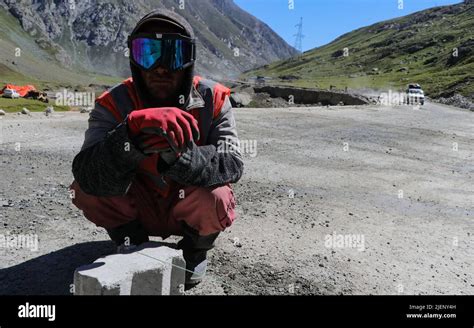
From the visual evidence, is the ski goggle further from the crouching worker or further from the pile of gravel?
the pile of gravel

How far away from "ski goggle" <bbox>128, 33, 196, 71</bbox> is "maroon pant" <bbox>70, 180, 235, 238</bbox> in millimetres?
984

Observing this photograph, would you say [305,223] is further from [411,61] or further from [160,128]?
[411,61]

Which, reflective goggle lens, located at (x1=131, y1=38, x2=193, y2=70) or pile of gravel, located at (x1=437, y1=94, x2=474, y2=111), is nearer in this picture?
reflective goggle lens, located at (x1=131, y1=38, x2=193, y2=70)

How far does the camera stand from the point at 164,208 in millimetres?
4215

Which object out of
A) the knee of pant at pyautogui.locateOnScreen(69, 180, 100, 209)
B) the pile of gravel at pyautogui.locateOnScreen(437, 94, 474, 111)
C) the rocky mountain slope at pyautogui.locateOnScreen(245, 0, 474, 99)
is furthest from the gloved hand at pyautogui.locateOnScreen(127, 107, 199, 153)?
the rocky mountain slope at pyautogui.locateOnScreen(245, 0, 474, 99)

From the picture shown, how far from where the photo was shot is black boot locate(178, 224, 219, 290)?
4059 millimetres

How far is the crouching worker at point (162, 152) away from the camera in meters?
3.32

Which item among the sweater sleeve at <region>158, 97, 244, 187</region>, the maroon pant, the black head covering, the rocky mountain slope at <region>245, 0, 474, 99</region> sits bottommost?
the maroon pant

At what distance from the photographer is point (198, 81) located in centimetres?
418

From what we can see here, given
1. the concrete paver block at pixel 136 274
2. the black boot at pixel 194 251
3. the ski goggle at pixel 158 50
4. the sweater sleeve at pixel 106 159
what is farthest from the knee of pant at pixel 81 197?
the ski goggle at pixel 158 50

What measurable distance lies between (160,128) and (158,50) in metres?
0.80

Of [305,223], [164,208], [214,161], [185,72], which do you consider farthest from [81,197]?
[305,223]

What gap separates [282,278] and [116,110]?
2102 millimetres

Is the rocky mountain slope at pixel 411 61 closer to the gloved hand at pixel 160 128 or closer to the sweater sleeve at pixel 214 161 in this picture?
the sweater sleeve at pixel 214 161
